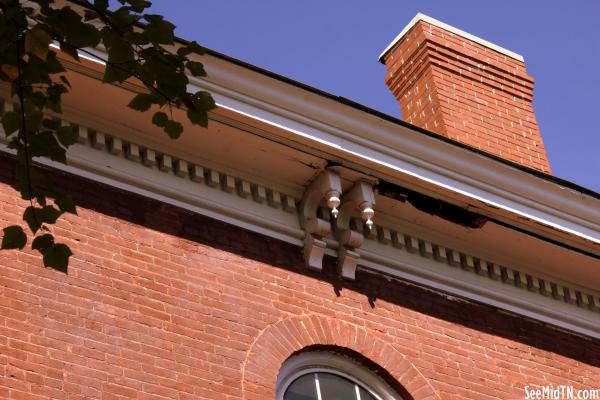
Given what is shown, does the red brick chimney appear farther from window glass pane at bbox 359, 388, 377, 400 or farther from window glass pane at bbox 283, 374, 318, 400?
window glass pane at bbox 283, 374, 318, 400

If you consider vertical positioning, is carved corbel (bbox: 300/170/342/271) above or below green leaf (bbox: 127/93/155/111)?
above

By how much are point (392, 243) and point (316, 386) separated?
1.78 m

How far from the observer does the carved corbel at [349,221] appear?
11.8m

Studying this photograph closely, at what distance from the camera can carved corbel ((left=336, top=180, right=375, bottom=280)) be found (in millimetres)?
11773

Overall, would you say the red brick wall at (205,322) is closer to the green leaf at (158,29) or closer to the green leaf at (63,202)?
the green leaf at (63,202)

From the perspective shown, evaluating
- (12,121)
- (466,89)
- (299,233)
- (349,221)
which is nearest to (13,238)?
(12,121)

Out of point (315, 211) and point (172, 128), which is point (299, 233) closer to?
point (315, 211)

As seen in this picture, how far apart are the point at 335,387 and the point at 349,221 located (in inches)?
62.9

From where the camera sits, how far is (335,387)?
36.6 feet

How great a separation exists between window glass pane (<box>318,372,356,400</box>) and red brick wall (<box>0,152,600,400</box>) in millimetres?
263

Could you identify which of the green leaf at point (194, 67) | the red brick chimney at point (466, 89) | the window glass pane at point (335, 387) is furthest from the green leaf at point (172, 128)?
the red brick chimney at point (466, 89)

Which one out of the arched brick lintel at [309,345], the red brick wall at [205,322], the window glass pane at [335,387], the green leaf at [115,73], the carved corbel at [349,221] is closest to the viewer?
the green leaf at [115,73]

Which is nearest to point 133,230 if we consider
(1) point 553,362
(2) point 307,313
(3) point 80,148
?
(3) point 80,148

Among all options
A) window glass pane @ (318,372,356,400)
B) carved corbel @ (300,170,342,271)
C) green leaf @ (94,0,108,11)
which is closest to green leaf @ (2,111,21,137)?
green leaf @ (94,0,108,11)
